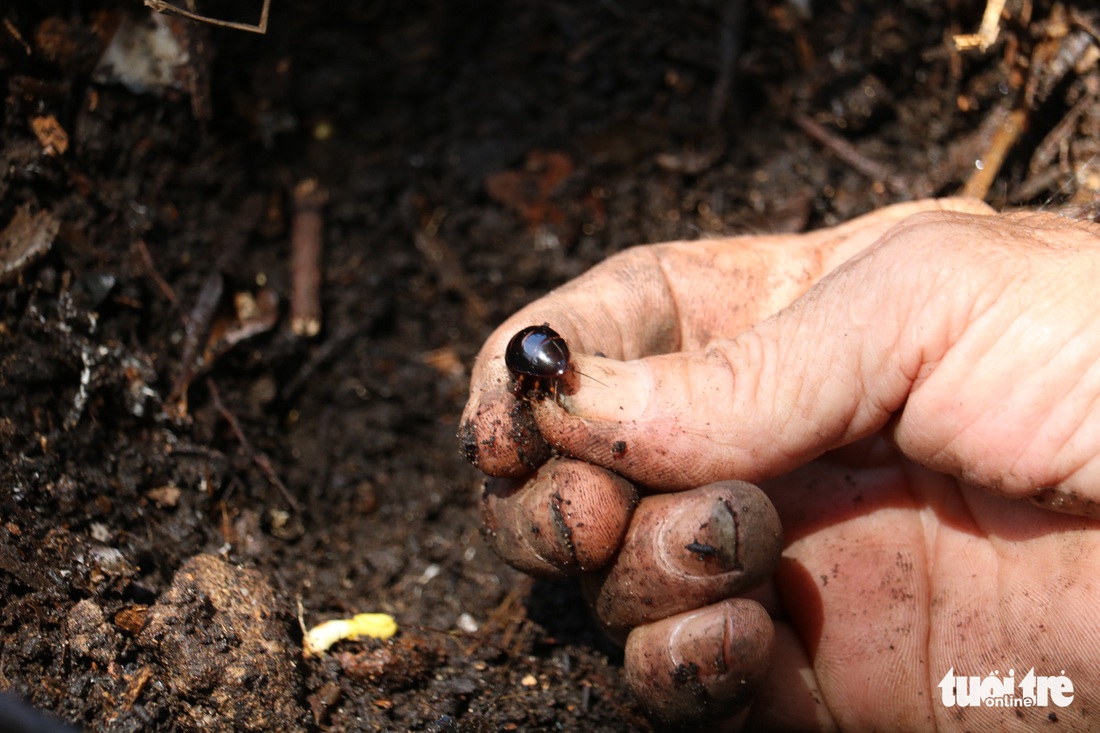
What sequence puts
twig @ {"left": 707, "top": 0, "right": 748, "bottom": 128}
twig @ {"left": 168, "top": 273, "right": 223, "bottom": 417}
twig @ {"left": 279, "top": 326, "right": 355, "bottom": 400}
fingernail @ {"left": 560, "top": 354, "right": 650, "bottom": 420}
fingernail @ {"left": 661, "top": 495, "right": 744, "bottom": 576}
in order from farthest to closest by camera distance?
twig @ {"left": 707, "top": 0, "right": 748, "bottom": 128}
twig @ {"left": 279, "top": 326, "right": 355, "bottom": 400}
twig @ {"left": 168, "top": 273, "right": 223, "bottom": 417}
fingernail @ {"left": 560, "top": 354, "right": 650, "bottom": 420}
fingernail @ {"left": 661, "top": 495, "right": 744, "bottom": 576}

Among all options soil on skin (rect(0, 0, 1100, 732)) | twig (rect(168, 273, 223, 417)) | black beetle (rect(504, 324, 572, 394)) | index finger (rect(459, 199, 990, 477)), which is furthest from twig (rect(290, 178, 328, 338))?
black beetle (rect(504, 324, 572, 394))

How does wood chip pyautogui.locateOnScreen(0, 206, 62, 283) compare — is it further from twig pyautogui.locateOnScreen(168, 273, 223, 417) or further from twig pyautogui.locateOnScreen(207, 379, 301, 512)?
twig pyautogui.locateOnScreen(207, 379, 301, 512)

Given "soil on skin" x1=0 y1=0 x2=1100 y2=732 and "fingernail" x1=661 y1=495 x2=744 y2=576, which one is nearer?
"fingernail" x1=661 y1=495 x2=744 y2=576

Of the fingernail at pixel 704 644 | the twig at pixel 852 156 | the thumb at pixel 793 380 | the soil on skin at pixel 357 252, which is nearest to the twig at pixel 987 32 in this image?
the soil on skin at pixel 357 252

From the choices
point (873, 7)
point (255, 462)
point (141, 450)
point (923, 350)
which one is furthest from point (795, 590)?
point (873, 7)

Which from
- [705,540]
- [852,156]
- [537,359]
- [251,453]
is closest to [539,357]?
[537,359]

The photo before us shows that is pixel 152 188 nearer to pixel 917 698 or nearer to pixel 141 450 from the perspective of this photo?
pixel 141 450

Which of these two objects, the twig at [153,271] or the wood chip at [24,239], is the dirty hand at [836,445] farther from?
the wood chip at [24,239]

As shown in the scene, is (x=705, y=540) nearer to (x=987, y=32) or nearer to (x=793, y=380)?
(x=793, y=380)
